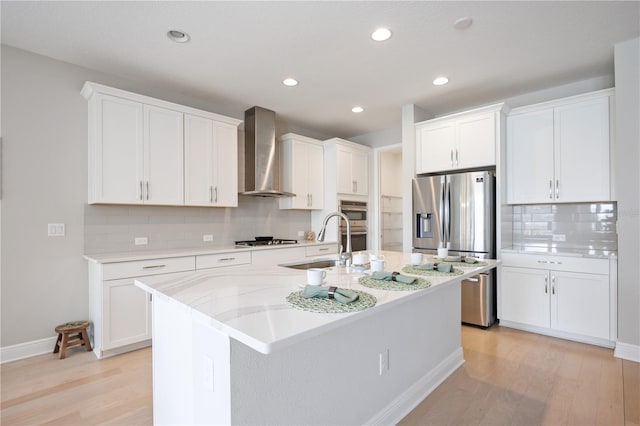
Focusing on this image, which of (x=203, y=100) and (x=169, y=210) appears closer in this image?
(x=169, y=210)

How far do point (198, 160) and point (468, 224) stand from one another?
3.03 m

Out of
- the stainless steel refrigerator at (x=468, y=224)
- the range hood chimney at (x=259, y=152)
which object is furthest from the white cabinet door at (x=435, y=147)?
the range hood chimney at (x=259, y=152)

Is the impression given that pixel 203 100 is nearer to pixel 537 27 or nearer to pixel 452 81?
pixel 452 81

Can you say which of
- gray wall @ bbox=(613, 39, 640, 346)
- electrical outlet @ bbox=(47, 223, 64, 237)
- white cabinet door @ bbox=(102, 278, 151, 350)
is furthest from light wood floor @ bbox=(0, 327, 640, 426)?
electrical outlet @ bbox=(47, 223, 64, 237)

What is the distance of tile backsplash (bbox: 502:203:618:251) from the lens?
11.0ft

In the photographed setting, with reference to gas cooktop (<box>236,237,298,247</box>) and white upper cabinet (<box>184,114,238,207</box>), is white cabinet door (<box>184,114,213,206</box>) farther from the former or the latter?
gas cooktop (<box>236,237,298,247</box>)

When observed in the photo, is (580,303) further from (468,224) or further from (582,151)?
(582,151)

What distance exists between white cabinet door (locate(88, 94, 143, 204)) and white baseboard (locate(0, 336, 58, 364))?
4.17 feet

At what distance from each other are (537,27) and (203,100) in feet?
11.1

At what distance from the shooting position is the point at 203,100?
394cm

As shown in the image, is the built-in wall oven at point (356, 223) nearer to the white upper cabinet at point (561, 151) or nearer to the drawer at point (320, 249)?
the drawer at point (320, 249)

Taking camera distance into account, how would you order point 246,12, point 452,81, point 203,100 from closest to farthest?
1. point 246,12
2. point 452,81
3. point 203,100

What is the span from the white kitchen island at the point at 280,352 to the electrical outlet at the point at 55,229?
6.30ft

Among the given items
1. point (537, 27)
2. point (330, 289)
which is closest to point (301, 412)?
point (330, 289)
